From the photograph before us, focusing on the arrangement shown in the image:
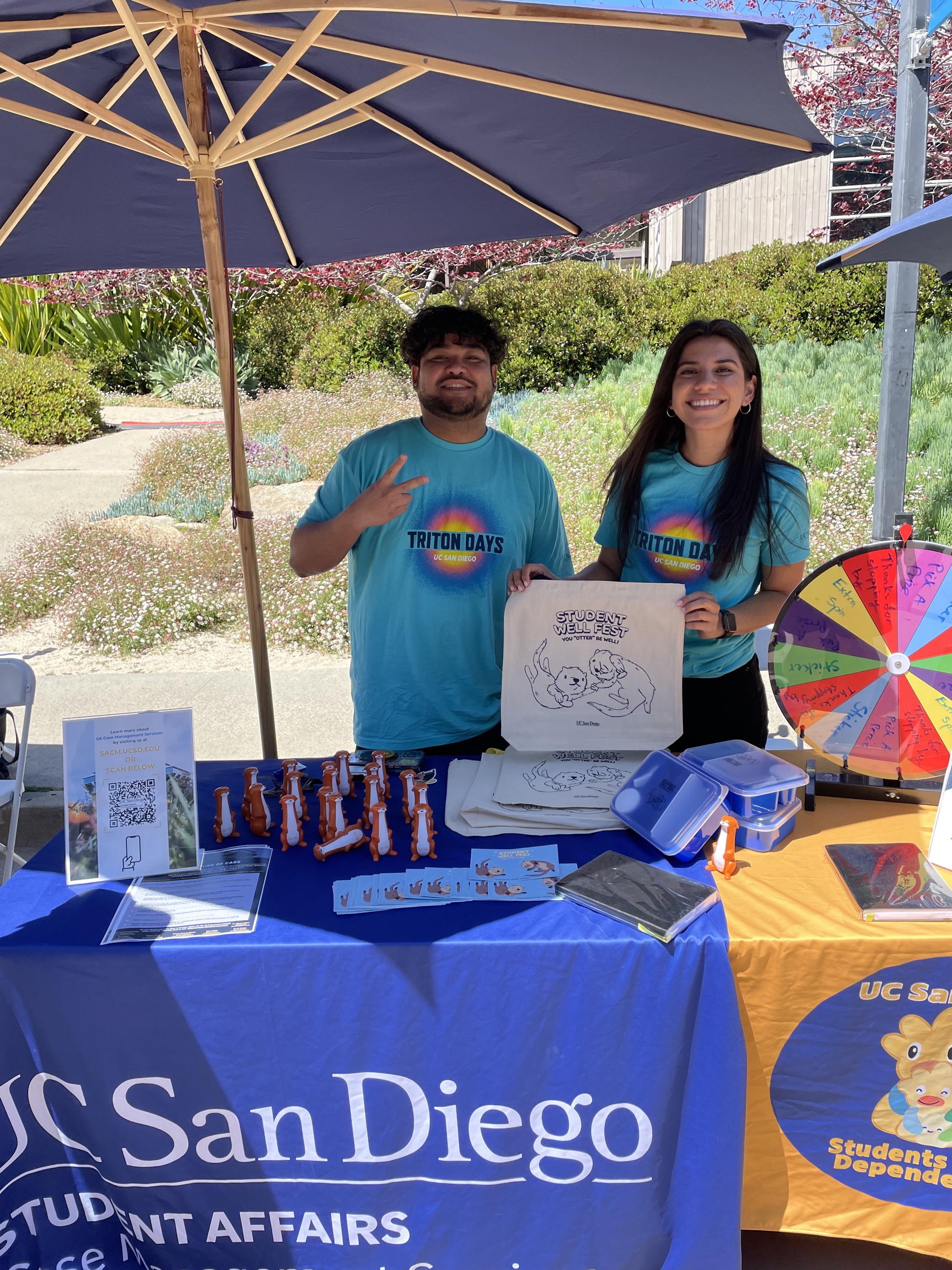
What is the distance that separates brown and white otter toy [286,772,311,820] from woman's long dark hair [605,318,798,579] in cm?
106

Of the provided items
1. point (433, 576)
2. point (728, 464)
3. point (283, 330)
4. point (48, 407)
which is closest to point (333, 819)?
point (433, 576)

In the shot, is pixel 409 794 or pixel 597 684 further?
pixel 597 684

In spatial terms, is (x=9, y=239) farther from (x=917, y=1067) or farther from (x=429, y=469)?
(x=917, y=1067)

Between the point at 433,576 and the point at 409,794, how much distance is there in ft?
2.16

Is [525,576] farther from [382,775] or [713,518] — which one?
[382,775]

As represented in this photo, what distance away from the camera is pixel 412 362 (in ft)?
8.02

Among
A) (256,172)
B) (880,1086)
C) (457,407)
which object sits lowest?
(880,1086)

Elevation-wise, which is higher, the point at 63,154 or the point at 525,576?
the point at 63,154

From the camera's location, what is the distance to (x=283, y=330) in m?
12.8

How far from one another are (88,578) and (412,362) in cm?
568

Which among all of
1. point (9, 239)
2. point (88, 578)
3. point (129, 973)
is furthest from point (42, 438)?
point (129, 973)

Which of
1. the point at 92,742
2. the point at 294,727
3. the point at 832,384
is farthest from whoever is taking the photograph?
the point at 832,384

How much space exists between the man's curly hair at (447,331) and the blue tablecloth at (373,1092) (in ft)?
4.68

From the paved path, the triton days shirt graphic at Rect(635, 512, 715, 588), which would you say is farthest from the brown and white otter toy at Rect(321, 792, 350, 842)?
the paved path
